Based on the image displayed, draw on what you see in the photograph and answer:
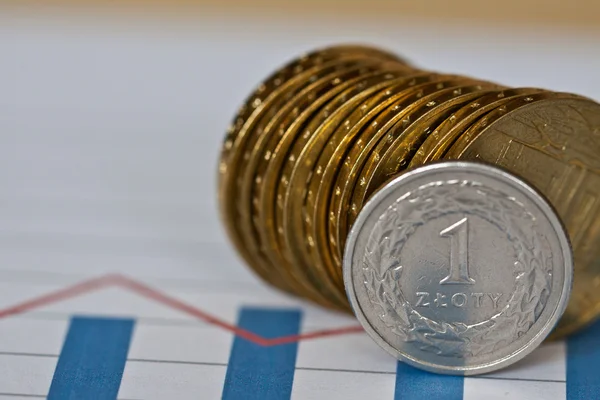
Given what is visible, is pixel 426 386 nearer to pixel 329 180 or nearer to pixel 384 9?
pixel 329 180

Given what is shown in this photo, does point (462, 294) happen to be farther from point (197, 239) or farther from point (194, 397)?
point (197, 239)

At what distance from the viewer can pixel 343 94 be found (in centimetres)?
187

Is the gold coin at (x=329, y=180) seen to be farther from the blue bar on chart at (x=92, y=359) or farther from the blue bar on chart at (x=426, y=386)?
the blue bar on chart at (x=92, y=359)

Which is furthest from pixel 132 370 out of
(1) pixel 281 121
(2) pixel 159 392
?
(1) pixel 281 121

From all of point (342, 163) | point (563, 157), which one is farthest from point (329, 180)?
point (563, 157)

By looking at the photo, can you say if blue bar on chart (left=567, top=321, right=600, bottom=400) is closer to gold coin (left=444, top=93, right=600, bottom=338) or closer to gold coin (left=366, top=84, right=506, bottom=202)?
gold coin (left=444, top=93, right=600, bottom=338)

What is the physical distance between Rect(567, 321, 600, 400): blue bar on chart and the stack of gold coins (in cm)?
3

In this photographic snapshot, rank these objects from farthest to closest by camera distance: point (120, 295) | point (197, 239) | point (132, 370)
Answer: point (197, 239) → point (120, 295) → point (132, 370)

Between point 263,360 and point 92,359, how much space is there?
27cm

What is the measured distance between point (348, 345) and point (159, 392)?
32 cm

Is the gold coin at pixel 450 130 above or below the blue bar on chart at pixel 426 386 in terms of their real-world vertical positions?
above

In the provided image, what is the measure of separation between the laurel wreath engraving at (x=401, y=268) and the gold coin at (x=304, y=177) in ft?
0.51

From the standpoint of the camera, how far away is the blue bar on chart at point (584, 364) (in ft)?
5.67

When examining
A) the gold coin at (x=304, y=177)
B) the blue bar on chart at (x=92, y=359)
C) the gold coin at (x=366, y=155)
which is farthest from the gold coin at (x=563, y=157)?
the blue bar on chart at (x=92, y=359)
